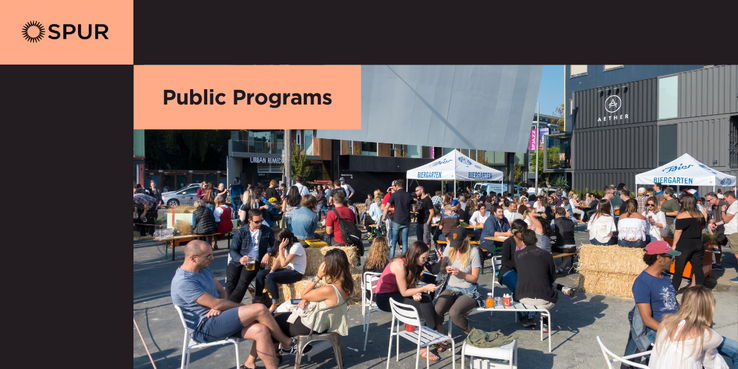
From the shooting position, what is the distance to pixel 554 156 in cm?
4131

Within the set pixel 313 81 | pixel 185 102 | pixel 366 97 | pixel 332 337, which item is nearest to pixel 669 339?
pixel 332 337

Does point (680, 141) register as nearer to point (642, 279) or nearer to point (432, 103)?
point (432, 103)

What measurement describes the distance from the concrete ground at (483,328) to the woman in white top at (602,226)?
39.6 inches

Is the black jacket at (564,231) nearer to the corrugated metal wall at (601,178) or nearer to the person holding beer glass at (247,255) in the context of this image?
the person holding beer glass at (247,255)

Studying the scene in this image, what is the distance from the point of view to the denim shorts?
380 centimetres

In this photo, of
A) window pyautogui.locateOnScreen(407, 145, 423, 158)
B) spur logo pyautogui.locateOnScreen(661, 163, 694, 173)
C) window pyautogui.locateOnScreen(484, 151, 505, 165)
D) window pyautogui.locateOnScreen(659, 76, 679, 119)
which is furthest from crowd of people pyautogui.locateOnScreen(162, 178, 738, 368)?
window pyautogui.locateOnScreen(484, 151, 505, 165)

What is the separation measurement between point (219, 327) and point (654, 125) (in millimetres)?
30833

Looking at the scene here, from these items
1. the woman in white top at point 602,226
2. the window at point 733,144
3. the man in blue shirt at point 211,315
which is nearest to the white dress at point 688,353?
the man in blue shirt at point 211,315

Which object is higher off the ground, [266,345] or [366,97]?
[366,97]

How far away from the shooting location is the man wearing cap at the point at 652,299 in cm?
359

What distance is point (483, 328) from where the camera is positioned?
541 cm

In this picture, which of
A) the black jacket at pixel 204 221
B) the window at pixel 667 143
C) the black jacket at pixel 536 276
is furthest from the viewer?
the window at pixel 667 143

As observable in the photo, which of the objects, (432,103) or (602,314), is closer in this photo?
(602,314)

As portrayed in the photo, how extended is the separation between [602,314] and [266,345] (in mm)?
4668
